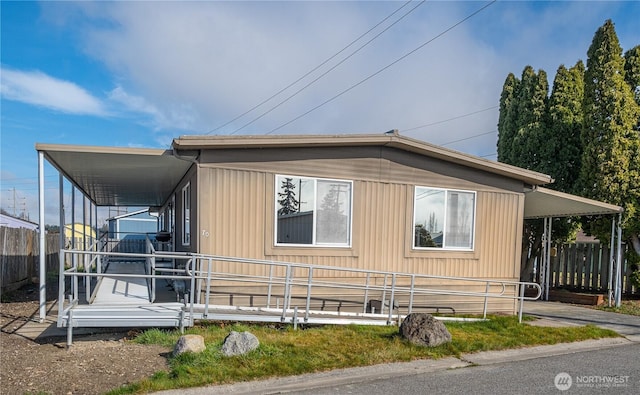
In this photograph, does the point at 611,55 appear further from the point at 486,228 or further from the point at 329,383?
the point at 329,383

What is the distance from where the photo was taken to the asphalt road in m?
4.77

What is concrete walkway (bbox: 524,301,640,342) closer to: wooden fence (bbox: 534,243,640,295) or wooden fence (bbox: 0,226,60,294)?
wooden fence (bbox: 534,243,640,295)

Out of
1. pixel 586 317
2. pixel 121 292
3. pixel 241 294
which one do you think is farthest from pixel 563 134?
pixel 121 292

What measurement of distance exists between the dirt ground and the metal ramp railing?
1.11 ft

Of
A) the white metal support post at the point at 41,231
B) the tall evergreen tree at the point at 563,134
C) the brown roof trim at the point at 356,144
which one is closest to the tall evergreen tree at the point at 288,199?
the brown roof trim at the point at 356,144

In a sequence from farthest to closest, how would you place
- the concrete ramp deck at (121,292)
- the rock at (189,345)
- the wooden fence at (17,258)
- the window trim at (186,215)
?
the wooden fence at (17,258), the window trim at (186,215), the concrete ramp deck at (121,292), the rock at (189,345)

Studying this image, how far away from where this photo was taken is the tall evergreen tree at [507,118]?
605 inches

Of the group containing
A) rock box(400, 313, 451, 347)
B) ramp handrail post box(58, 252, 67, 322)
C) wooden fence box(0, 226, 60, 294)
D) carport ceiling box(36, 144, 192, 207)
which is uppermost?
carport ceiling box(36, 144, 192, 207)

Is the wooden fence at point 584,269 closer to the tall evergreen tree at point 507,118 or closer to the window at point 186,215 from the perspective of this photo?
the tall evergreen tree at point 507,118

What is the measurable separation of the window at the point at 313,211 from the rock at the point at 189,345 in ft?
8.98

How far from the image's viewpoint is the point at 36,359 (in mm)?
5340

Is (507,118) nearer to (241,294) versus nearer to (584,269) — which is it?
(584,269)

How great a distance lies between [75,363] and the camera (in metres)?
5.21

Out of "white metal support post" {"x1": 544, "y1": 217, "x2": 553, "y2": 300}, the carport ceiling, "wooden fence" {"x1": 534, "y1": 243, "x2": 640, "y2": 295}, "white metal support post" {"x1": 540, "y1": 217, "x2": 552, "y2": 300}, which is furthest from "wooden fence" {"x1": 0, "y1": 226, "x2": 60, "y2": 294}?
"wooden fence" {"x1": 534, "y1": 243, "x2": 640, "y2": 295}
